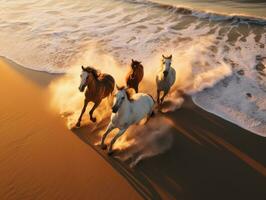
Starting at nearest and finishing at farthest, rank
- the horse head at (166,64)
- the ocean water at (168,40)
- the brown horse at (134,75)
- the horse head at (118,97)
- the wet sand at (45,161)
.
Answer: the horse head at (118,97) → the wet sand at (45,161) → the horse head at (166,64) → the brown horse at (134,75) → the ocean water at (168,40)

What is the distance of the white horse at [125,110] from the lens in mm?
4509

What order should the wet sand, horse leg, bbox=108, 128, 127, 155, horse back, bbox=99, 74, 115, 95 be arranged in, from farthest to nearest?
1. horse back, bbox=99, 74, 115, 95
2. horse leg, bbox=108, 128, 127, 155
3. the wet sand

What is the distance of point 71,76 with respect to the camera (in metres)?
7.84

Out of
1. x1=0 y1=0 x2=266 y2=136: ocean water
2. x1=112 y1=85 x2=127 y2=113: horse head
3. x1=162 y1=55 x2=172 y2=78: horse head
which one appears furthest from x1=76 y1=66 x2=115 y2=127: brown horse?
x1=0 y1=0 x2=266 y2=136: ocean water

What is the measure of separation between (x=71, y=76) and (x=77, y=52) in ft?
5.58

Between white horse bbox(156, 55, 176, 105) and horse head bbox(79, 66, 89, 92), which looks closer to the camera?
→ horse head bbox(79, 66, 89, 92)

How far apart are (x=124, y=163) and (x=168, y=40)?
643 cm

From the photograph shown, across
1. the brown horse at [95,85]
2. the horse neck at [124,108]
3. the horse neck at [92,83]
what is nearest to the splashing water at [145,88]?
the brown horse at [95,85]

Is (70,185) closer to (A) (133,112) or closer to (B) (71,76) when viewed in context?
(A) (133,112)

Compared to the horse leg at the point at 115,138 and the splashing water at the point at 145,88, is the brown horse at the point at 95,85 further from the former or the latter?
the horse leg at the point at 115,138

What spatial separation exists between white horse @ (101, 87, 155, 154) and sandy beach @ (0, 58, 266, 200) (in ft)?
1.82

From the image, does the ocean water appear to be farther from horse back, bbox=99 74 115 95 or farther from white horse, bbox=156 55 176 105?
horse back, bbox=99 74 115 95

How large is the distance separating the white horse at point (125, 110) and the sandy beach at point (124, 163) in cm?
55

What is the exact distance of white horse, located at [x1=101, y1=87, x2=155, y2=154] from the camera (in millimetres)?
4509
